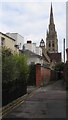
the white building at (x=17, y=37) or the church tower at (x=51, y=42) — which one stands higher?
the church tower at (x=51, y=42)

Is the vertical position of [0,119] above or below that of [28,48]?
below

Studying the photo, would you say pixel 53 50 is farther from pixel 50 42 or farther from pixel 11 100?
pixel 11 100

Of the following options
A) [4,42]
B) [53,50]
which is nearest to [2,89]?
[4,42]

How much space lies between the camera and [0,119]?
11.3m

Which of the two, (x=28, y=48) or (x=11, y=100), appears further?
(x=28, y=48)

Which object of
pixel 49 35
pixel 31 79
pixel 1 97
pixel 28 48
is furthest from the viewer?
pixel 49 35

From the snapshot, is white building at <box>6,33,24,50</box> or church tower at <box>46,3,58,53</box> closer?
white building at <box>6,33,24,50</box>

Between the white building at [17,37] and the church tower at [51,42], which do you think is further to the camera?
the church tower at [51,42]

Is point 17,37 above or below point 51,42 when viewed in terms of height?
below

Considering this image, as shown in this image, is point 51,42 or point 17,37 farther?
point 51,42

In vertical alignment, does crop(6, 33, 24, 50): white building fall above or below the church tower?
below

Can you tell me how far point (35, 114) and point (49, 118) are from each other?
1.37 m

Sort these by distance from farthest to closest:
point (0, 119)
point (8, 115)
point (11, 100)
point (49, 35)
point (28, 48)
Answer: point (49, 35), point (28, 48), point (11, 100), point (8, 115), point (0, 119)

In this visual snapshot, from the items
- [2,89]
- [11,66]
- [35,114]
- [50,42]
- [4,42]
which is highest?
[50,42]
